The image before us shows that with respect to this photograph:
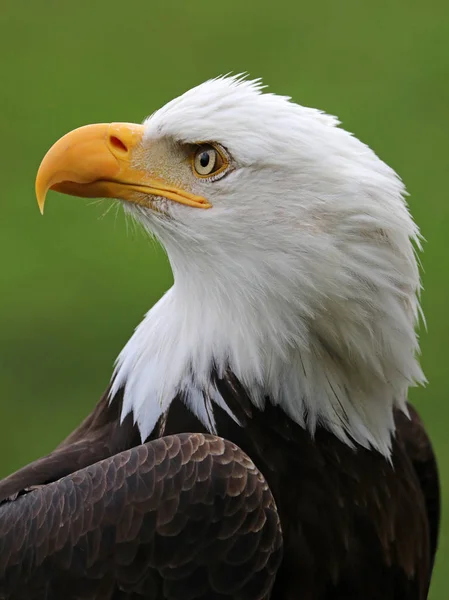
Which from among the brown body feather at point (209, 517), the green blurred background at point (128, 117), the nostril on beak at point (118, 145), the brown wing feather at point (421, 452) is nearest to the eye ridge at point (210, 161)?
the nostril on beak at point (118, 145)

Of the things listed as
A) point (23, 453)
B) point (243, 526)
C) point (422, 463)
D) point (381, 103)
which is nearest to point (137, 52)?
point (381, 103)

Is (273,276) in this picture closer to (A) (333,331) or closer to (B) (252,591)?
(A) (333,331)

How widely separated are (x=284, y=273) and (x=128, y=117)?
25.4 feet

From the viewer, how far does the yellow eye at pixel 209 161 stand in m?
4.38

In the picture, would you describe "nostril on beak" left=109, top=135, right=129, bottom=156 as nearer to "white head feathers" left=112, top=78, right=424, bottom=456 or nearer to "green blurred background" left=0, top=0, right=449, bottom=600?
"white head feathers" left=112, top=78, right=424, bottom=456

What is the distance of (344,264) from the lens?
4.29 m

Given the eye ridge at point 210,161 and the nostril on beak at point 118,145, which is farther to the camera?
the nostril on beak at point 118,145

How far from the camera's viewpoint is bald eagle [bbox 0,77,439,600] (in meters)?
4.18

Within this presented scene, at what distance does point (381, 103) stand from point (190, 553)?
838cm

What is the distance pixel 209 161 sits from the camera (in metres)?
4.40

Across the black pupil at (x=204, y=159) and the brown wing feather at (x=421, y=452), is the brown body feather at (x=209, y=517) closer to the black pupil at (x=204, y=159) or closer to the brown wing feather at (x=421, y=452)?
the brown wing feather at (x=421, y=452)

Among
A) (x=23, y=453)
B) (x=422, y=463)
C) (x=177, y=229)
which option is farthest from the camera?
(x=23, y=453)

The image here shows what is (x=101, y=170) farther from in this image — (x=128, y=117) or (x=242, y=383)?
(x=128, y=117)

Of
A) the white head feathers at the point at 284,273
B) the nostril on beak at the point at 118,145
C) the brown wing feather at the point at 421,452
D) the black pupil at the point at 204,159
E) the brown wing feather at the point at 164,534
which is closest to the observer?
the brown wing feather at the point at 164,534
